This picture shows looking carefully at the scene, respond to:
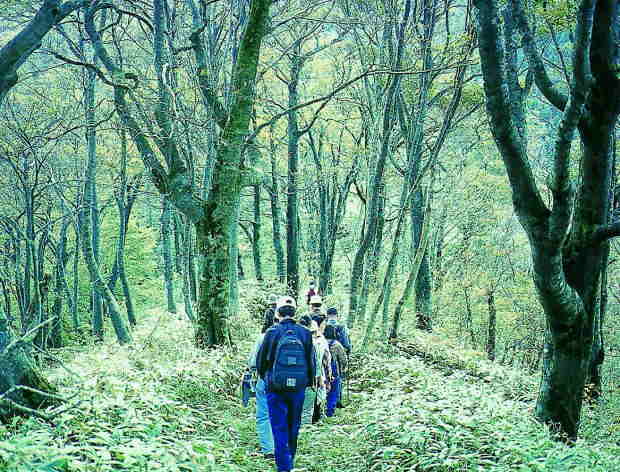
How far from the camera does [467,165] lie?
2395 centimetres

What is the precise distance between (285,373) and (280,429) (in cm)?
67

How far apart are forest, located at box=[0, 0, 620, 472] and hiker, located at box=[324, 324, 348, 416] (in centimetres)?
24

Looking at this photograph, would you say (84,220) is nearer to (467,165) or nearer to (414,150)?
(414,150)

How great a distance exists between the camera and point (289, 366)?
6086 mm

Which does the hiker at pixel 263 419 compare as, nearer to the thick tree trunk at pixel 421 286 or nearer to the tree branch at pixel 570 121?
the tree branch at pixel 570 121

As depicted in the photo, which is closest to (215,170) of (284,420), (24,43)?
(24,43)

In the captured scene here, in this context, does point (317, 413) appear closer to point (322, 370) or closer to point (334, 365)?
point (334, 365)

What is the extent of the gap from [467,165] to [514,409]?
18.1m

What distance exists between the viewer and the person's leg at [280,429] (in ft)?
20.3

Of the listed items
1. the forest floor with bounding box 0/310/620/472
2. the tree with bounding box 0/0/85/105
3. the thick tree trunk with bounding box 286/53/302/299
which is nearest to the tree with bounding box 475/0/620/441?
the forest floor with bounding box 0/310/620/472

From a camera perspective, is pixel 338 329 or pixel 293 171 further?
pixel 293 171

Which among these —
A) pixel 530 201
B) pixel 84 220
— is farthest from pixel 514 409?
pixel 84 220

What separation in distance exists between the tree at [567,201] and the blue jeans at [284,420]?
3.07 meters

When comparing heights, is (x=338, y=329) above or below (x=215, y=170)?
below
